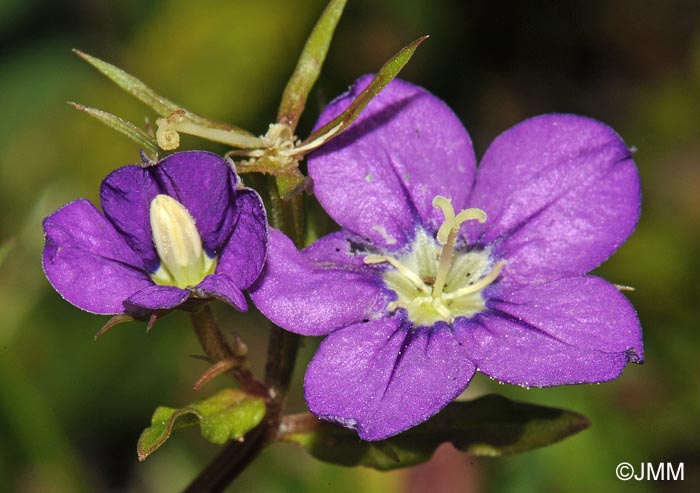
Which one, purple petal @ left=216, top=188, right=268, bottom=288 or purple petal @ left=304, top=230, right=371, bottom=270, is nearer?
purple petal @ left=216, top=188, right=268, bottom=288

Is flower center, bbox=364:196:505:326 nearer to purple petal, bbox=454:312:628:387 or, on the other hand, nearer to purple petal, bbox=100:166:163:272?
purple petal, bbox=454:312:628:387

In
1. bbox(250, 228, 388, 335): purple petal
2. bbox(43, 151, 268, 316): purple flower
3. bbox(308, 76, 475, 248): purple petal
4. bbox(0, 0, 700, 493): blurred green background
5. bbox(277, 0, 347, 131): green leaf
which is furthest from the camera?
bbox(0, 0, 700, 493): blurred green background

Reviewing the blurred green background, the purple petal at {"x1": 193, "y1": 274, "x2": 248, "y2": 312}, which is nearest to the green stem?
the purple petal at {"x1": 193, "y1": 274, "x2": 248, "y2": 312}

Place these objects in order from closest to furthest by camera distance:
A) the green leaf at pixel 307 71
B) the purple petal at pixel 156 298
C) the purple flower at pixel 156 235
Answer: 1. the purple petal at pixel 156 298
2. the purple flower at pixel 156 235
3. the green leaf at pixel 307 71

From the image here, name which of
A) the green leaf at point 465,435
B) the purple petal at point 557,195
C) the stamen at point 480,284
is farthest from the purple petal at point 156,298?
the purple petal at point 557,195

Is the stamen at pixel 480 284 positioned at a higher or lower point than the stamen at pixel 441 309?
higher

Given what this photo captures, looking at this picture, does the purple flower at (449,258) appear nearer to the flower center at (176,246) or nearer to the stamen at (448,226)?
the stamen at (448,226)

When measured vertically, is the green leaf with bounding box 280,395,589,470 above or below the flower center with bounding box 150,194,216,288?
below
